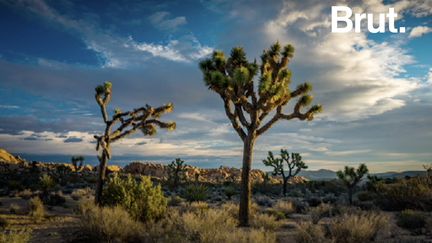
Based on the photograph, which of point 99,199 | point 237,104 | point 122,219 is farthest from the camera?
point 99,199

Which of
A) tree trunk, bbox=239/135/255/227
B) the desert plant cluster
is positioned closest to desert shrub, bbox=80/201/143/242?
the desert plant cluster

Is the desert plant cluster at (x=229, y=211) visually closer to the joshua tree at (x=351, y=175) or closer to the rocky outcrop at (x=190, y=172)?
the joshua tree at (x=351, y=175)

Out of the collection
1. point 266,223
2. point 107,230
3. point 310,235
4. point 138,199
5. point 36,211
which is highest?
point 138,199

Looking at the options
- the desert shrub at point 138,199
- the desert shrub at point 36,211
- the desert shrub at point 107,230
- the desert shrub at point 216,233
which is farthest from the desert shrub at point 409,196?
the desert shrub at point 36,211

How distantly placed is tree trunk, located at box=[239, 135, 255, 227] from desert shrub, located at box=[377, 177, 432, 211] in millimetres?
8298

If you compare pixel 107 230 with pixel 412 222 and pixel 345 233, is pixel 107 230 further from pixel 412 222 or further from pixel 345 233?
pixel 412 222

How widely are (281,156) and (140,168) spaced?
37577 mm

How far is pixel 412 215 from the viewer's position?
12.0m

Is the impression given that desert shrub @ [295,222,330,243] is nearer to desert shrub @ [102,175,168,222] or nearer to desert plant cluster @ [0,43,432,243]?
desert plant cluster @ [0,43,432,243]

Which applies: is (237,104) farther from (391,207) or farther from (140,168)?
(140,168)

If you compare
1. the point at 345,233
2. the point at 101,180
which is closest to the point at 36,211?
the point at 101,180

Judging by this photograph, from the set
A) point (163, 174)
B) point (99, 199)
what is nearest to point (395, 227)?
point (99, 199)

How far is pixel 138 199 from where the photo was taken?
12.1m

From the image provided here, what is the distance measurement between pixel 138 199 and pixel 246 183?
3.92 metres
